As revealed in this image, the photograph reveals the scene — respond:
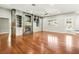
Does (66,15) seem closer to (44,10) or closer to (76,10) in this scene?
(76,10)

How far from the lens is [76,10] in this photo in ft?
8.25

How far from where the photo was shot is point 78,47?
2.93 m

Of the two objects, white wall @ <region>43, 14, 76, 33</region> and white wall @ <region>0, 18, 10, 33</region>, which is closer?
white wall @ <region>0, 18, 10, 33</region>

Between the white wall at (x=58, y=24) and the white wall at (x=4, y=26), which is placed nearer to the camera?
the white wall at (x=4, y=26)

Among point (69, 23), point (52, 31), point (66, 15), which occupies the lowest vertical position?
point (52, 31)

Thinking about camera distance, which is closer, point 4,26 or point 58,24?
point 4,26

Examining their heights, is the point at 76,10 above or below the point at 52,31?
above

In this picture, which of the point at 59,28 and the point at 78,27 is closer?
the point at 78,27

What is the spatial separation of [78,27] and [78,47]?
2.52 feet
